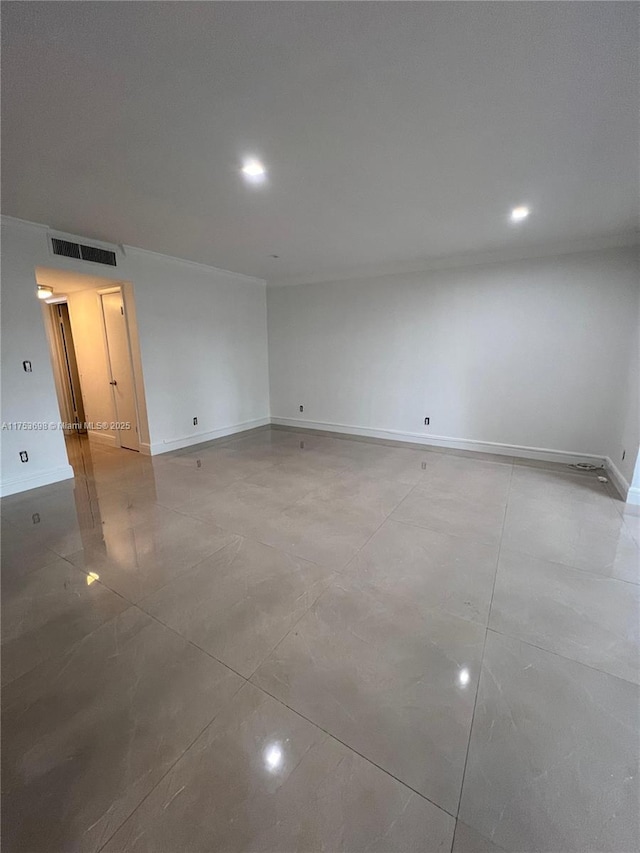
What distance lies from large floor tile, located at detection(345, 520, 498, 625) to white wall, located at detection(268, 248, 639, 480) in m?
2.28

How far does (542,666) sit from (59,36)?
3457 mm

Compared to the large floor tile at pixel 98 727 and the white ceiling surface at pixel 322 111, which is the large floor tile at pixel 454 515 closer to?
the large floor tile at pixel 98 727

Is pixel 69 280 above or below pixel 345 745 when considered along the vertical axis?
above

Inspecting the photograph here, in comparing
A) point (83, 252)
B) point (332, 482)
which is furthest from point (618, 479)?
point (83, 252)

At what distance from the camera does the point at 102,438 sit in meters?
5.44

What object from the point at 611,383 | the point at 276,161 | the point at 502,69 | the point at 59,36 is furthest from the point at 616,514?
the point at 59,36

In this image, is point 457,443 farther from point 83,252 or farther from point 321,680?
point 83,252

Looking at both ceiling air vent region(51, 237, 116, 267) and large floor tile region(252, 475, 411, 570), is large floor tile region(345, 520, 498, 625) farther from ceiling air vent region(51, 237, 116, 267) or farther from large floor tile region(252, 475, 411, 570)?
ceiling air vent region(51, 237, 116, 267)

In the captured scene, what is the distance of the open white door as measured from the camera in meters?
4.62

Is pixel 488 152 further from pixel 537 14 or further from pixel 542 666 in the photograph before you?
pixel 542 666

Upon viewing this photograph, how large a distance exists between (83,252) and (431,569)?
4.80 meters

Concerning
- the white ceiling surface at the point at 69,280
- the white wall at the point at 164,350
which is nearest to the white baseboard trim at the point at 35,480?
the white wall at the point at 164,350

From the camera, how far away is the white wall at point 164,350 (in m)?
3.35

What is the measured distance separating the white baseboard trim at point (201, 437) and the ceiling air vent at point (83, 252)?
7.79 feet
